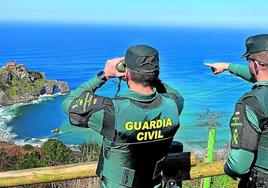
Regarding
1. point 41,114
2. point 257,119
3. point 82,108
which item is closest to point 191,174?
point 257,119

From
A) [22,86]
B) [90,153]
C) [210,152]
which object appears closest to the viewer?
[210,152]

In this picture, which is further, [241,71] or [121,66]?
[241,71]

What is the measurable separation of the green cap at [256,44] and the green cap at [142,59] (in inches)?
20.0

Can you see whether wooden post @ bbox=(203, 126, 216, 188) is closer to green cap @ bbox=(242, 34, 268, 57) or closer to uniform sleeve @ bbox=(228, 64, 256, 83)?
uniform sleeve @ bbox=(228, 64, 256, 83)

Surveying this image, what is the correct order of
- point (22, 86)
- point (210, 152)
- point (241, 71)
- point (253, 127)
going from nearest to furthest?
point (253, 127) → point (241, 71) → point (210, 152) → point (22, 86)

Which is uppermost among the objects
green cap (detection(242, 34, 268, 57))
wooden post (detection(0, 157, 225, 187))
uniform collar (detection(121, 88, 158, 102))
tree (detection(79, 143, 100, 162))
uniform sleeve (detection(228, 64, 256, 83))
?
green cap (detection(242, 34, 268, 57))

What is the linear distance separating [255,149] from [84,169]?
43.6 inches

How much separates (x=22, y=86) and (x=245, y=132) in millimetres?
73388

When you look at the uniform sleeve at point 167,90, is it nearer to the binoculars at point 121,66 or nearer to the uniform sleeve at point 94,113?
the binoculars at point 121,66

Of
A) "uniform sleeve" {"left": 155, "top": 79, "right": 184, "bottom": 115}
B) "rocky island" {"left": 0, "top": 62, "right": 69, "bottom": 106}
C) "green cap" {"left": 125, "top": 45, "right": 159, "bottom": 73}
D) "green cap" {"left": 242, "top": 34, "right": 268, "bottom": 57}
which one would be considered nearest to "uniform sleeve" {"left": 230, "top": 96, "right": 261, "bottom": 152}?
"green cap" {"left": 242, "top": 34, "right": 268, "bottom": 57}

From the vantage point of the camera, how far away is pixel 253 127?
103 inches

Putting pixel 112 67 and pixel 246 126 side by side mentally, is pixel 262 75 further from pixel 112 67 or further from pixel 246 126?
pixel 112 67

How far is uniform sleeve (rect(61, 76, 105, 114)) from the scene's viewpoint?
2.69 metres

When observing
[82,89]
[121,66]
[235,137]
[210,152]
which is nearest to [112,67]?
[121,66]
